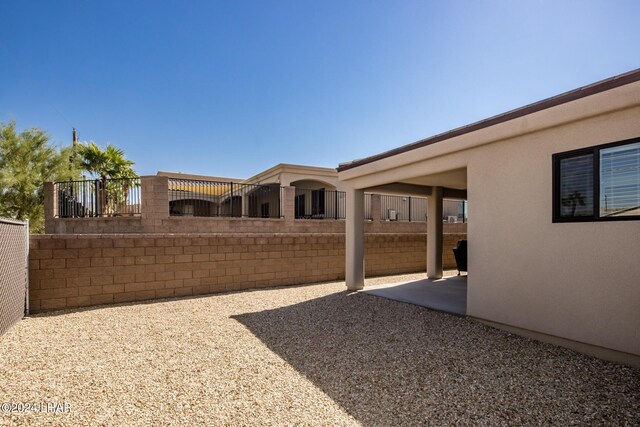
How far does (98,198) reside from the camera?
9.50 metres

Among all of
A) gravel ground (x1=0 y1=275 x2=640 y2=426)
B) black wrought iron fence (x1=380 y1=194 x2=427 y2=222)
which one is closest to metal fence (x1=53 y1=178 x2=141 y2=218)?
gravel ground (x1=0 y1=275 x2=640 y2=426)

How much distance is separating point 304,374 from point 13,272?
216 inches

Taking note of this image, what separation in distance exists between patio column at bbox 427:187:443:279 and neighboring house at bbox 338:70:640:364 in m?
4.36

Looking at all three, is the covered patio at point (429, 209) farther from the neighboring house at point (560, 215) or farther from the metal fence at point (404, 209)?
the metal fence at point (404, 209)

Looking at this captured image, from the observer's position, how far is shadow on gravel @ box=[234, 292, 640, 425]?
114 inches

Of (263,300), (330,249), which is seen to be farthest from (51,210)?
(330,249)

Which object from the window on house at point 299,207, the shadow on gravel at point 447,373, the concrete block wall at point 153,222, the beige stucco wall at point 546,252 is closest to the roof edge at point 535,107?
the beige stucco wall at point 546,252

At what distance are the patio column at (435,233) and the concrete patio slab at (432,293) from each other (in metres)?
0.42

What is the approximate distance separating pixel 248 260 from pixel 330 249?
8.97 ft

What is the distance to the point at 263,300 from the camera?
779 centimetres

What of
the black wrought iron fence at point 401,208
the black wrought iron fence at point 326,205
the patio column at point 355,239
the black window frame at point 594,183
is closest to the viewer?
the black window frame at point 594,183

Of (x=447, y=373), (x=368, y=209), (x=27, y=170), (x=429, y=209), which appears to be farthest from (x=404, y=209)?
(x=27, y=170)

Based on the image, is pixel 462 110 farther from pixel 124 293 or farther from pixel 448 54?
pixel 124 293

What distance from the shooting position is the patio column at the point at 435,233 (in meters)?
10.2
